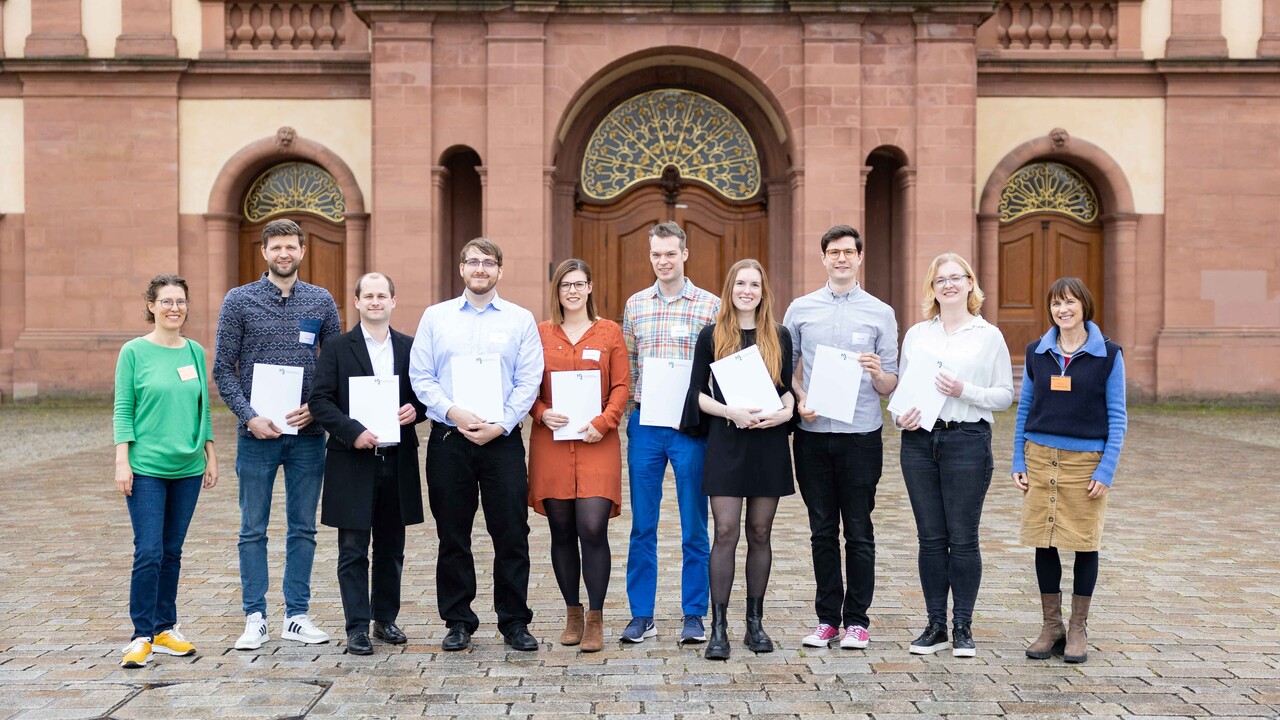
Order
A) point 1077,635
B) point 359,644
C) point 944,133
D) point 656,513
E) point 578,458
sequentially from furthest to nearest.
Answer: point 944,133, point 656,513, point 578,458, point 359,644, point 1077,635

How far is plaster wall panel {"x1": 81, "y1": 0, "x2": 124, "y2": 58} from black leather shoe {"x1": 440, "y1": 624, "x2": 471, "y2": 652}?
16.4 m

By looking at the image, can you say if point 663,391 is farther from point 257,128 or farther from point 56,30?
point 56,30

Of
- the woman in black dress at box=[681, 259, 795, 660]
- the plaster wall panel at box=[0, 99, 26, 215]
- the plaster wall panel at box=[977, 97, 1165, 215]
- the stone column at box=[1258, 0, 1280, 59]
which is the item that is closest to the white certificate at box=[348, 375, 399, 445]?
the woman in black dress at box=[681, 259, 795, 660]

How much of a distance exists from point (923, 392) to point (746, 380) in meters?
0.81

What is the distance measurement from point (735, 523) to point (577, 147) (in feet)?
44.7

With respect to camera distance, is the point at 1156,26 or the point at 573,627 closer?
the point at 573,627

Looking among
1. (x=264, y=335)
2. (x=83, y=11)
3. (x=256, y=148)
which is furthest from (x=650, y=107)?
(x=264, y=335)

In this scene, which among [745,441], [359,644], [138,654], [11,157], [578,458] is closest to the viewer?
[138,654]

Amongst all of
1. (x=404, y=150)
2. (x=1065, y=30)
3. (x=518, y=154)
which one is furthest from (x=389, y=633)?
(x=1065, y=30)

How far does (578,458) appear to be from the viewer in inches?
210

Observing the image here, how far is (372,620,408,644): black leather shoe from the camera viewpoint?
5324 millimetres

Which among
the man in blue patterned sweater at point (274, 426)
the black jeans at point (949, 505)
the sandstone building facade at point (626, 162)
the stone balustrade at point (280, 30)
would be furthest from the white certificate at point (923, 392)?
the stone balustrade at point (280, 30)

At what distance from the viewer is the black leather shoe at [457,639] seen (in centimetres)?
519

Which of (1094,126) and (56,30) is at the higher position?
(56,30)
